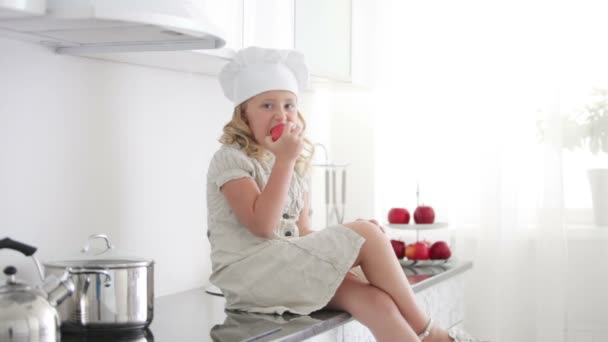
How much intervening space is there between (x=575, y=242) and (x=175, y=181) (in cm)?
141

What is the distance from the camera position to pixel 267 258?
1958 millimetres

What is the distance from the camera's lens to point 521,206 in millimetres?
3137

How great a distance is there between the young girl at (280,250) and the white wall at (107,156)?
0.99 feet

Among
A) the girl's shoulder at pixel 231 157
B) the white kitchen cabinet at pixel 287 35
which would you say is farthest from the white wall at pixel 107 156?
the girl's shoulder at pixel 231 157

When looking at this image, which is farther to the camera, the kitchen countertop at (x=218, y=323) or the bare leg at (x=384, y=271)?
the bare leg at (x=384, y=271)

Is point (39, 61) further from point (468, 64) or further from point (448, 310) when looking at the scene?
point (468, 64)

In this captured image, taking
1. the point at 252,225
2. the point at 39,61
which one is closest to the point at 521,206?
the point at 252,225

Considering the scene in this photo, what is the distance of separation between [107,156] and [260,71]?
0.42 metres

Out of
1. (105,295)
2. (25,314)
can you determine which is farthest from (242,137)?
(25,314)

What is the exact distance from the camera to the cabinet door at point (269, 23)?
2.27 meters

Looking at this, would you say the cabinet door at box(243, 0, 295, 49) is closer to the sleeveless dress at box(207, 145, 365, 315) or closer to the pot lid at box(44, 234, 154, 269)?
the sleeveless dress at box(207, 145, 365, 315)

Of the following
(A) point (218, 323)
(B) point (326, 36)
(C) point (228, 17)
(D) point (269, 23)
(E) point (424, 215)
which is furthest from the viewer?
(E) point (424, 215)

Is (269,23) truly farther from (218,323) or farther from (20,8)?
(20,8)

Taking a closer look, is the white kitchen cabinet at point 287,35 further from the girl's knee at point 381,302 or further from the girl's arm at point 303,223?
the girl's knee at point 381,302
